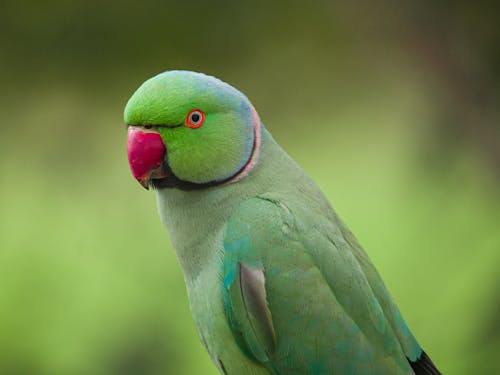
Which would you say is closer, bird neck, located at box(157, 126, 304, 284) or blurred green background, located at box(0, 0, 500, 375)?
bird neck, located at box(157, 126, 304, 284)

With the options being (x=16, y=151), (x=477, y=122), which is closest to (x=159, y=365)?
(x=16, y=151)

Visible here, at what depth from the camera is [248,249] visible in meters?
1.44

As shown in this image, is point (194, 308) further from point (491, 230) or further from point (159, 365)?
point (491, 230)

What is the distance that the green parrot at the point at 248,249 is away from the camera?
1432 millimetres

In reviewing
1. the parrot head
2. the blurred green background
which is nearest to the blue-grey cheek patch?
the parrot head

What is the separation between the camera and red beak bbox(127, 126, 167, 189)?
139 cm

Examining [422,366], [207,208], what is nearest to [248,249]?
[207,208]

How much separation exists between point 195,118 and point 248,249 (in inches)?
10.2

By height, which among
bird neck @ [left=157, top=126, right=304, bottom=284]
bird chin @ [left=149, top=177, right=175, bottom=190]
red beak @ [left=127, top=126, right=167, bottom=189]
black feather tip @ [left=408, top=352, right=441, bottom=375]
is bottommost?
black feather tip @ [left=408, top=352, right=441, bottom=375]

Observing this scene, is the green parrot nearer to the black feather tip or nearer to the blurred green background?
the black feather tip

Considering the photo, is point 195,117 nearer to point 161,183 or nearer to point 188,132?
point 188,132

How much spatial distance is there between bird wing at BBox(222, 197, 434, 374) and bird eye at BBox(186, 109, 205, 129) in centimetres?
18

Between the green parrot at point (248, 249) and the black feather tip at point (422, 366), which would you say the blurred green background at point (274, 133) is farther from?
the green parrot at point (248, 249)

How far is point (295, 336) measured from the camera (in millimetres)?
1455
